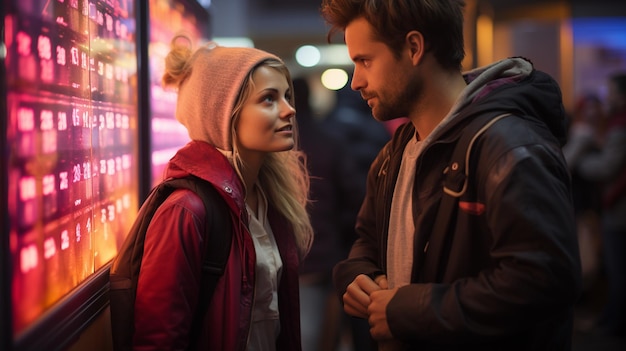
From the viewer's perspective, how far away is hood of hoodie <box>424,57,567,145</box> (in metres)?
1.89

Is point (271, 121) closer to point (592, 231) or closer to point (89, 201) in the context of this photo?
point (89, 201)

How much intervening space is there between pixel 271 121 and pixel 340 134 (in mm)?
1992

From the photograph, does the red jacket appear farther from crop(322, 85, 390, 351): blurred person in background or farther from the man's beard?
crop(322, 85, 390, 351): blurred person in background

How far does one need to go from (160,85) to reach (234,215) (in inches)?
51.1

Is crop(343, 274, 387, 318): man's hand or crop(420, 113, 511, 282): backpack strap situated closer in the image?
crop(420, 113, 511, 282): backpack strap

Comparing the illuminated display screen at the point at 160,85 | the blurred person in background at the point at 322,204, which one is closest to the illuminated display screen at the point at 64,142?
the illuminated display screen at the point at 160,85

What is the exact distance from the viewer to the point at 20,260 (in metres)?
1.62

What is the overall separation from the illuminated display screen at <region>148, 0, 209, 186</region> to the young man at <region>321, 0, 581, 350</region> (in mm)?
993

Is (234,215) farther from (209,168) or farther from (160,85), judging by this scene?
(160,85)

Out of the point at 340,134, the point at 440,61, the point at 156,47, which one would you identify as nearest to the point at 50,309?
the point at 440,61

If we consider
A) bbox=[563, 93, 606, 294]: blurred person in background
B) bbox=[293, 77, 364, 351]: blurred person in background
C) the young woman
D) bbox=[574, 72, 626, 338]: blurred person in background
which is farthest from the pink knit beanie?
bbox=[563, 93, 606, 294]: blurred person in background

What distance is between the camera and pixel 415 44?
210cm

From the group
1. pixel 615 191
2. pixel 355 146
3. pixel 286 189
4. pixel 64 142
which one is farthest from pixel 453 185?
pixel 615 191

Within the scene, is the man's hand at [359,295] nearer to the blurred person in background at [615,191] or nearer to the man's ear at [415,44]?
the man's ear at [415,44]
